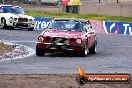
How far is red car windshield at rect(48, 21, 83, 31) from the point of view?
67.3 ft

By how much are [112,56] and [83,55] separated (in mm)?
1060

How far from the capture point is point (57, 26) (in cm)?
2056

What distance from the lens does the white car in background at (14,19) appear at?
36750 millimetres

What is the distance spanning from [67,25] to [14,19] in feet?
53.9

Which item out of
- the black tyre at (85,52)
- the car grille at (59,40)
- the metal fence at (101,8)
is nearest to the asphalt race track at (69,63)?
the black tyre at (85,52)

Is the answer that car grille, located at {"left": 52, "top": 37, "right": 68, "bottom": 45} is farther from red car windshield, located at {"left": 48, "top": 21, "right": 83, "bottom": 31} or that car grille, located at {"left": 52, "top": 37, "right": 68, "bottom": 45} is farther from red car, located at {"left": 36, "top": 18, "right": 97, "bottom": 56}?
red car windshield, located at {"left": 48, "top": 21, "right": 83, "bottom": 31}

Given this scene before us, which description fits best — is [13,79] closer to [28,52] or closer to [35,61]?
[35,61]

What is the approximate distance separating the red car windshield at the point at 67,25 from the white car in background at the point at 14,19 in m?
16.1

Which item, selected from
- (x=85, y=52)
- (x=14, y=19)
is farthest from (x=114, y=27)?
(x=85, y=52)

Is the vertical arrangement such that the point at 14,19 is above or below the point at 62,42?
below

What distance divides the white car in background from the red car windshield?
16.1 m

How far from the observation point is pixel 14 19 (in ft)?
120

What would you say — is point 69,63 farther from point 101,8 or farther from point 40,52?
point 101,8

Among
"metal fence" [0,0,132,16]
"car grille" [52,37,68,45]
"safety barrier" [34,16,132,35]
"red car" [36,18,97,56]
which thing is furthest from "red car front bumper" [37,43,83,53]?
"metal fence" [0,0,132,16]
